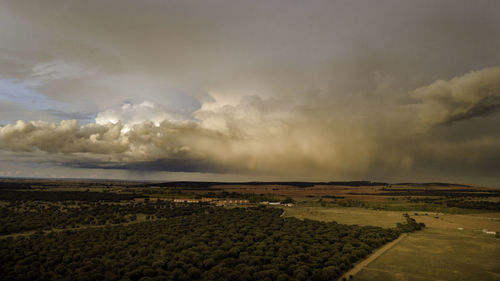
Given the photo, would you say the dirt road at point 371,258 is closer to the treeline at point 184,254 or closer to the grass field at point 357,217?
the treeline at point 184,254

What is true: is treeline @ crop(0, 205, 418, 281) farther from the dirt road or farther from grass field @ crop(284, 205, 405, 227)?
grass field @ crop(284, 205, 405, 227)

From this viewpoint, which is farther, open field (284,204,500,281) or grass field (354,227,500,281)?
open field (284,204,500,281)

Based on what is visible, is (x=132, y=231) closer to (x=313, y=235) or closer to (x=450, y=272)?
(x=313, y=235)

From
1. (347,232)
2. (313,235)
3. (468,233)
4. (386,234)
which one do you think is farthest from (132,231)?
(468,233)

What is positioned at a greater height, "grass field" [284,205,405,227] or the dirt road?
the dirt road

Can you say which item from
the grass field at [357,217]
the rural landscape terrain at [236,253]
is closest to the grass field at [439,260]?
the rural landscape terrain at [236,253]

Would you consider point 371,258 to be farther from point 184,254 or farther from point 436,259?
point 184,254

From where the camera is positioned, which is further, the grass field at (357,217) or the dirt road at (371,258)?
the grass field at (357,217)

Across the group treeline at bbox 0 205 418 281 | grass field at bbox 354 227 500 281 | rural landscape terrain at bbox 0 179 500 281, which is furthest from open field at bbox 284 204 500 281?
treeline at bbox 0 205 418 281
